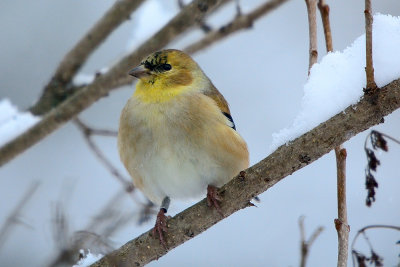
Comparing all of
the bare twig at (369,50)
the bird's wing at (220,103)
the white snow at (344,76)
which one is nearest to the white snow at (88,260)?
the white snow at (344,76)

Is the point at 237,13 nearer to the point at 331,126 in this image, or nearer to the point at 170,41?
the point at 170,41

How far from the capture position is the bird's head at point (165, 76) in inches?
164

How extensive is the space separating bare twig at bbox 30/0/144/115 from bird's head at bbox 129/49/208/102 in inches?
13.4

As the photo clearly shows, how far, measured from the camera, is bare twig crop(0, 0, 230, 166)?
4.13m

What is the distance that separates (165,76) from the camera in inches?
170

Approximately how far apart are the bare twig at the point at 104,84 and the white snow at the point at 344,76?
1514mm

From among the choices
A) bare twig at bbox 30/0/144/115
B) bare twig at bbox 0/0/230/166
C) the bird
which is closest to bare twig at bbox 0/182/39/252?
the bird

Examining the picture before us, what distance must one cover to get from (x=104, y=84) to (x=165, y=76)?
1.33 ft

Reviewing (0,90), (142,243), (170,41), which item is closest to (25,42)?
(0,90)

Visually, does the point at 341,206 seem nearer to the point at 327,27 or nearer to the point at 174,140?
the point at 327,27

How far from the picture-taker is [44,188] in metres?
7.05

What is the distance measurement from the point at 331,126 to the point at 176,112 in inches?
60.6

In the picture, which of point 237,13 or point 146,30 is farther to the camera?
point 146,30

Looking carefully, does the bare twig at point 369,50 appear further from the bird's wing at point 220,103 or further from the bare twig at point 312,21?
the bird's wing at point 220,103
